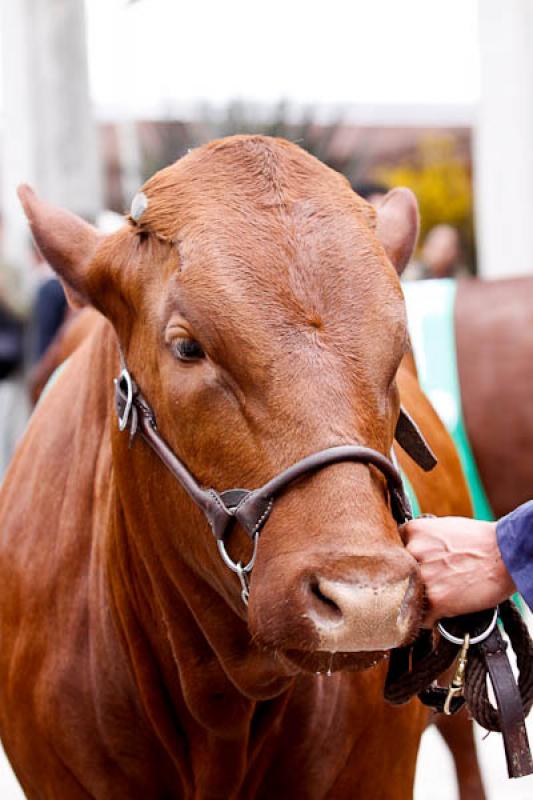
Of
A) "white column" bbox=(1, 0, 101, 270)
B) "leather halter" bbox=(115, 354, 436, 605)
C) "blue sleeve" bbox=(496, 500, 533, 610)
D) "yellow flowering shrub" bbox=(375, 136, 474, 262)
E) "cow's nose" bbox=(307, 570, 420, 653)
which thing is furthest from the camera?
"yellow flowering shrub" bbox=(375, 136, 474, 262)

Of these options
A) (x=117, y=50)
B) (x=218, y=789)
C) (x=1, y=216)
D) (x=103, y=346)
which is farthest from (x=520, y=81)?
(x=218, y=789)

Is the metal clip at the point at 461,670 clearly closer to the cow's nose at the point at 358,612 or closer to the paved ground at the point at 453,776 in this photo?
the cow's nose at the point at 358,612

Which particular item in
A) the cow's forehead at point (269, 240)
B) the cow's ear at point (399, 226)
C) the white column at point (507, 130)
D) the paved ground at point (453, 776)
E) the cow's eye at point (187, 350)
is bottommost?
the paved ground at point (453, 776)

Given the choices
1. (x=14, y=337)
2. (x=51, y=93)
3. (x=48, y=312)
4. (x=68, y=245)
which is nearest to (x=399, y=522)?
(x=68, y=245)

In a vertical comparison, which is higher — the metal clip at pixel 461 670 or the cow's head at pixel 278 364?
the cow's head at pixel 278 364

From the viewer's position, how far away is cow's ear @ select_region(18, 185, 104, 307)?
2.49m

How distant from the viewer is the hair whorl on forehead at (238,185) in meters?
2.20

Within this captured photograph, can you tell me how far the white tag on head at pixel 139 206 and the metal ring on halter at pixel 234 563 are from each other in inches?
25.0

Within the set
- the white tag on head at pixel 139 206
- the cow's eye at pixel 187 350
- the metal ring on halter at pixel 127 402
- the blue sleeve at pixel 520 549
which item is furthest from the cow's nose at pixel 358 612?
the white tag on head at pixel 139 206

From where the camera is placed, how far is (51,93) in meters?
9.42

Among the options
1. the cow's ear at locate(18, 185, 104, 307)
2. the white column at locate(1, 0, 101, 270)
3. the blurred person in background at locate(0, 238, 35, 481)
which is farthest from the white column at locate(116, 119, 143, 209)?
the cow's ear at locate(18, 185, 104, 307)

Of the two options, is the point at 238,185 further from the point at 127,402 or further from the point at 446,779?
the point at 446,779

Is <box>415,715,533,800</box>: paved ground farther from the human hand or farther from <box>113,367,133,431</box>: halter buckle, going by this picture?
<box>113,367,133,431</box>: halter buckle

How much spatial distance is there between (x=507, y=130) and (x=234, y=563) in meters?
6.51
